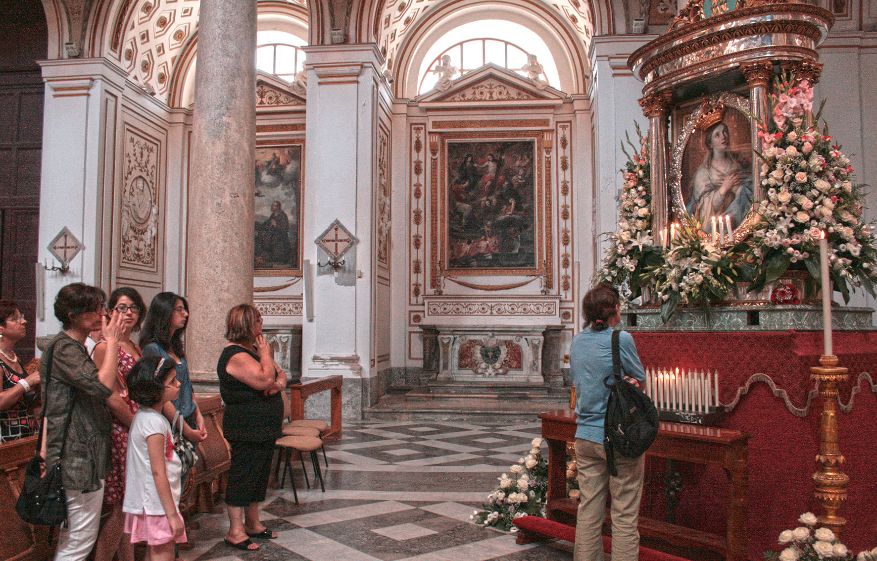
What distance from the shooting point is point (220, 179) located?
725cm

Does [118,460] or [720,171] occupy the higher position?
[720,171]

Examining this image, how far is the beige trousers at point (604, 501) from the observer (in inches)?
141

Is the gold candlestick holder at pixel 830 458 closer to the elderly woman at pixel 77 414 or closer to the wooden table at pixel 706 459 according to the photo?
the wooden table at pixel 706 459

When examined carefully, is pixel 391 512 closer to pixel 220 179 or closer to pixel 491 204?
pixel 220 179

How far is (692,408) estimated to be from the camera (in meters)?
4.58

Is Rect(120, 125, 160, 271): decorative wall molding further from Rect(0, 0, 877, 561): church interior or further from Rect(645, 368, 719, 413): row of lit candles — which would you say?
Rect(645, 368, 719, 413): row of lit candles

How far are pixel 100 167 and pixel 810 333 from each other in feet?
36.7

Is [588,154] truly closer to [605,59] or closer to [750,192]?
[605,59]

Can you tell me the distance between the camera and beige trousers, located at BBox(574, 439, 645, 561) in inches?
141

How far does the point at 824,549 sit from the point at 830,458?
433 mm

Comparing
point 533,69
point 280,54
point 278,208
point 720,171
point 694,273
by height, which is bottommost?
point 694,273

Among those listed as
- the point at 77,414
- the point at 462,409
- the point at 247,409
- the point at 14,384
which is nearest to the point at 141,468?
the point at 77,414

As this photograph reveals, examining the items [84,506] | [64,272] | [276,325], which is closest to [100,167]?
[64,272]

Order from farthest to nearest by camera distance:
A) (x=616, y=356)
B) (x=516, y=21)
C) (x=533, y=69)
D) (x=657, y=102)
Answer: (x=516, y=21)
(x=533, y=69)
(x=657, y=102)
(x=616, y=356)
